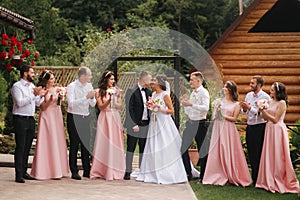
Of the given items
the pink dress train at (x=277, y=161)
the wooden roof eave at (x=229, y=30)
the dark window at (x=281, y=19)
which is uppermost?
the wooden roof eave at (x=229, y=30)

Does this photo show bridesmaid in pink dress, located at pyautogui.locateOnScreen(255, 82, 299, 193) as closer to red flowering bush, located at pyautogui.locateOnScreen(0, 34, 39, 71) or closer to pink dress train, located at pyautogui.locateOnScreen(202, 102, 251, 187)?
pink dress train, located at pyautogui.locateOnScreen(202, 102, 251, 187)

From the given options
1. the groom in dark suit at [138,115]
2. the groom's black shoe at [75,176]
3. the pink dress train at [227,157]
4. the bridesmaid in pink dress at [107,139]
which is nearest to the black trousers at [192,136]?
the pink dress train at [227,157]

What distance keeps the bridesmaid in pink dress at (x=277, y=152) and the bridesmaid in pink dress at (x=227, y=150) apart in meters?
0.60

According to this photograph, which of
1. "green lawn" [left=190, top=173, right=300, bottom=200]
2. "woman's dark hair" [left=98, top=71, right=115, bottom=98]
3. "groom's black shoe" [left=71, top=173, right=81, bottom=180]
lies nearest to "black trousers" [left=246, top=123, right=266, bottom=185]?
"green lawn" [left=190, top=173, right=300, bottom=200]

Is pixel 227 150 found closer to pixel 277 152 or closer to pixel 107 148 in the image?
pixel 277 152

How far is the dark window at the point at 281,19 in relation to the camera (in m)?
10.6

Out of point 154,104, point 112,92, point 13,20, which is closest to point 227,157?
point 154,104

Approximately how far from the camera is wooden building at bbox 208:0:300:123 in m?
17.7

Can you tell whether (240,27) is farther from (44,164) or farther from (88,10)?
(88,10)

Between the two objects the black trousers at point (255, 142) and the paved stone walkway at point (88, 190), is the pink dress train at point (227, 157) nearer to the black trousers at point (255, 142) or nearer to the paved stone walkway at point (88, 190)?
the black trousers at point (255, 142)

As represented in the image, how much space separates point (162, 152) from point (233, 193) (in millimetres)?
1630

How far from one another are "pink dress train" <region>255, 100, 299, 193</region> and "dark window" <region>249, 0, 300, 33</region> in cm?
113

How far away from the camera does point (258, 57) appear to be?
17.7 m

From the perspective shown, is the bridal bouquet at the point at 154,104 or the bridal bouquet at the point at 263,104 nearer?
the bridal bouquet at the point at 263,104
